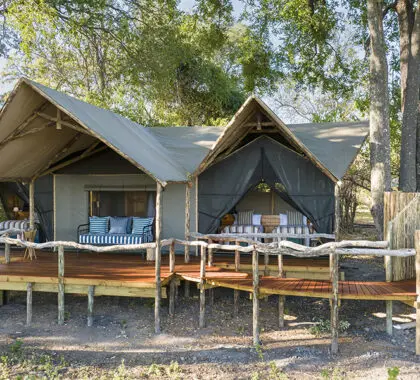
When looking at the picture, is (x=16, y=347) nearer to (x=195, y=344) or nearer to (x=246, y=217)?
(x=195, y=344)

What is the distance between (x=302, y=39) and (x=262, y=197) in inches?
224

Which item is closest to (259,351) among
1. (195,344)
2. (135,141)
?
(195,344)

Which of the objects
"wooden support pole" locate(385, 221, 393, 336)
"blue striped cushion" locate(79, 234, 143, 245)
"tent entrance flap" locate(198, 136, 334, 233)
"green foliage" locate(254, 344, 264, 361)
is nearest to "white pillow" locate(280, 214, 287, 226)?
"tent entrance flap" locate(198, 136, 334, 233)

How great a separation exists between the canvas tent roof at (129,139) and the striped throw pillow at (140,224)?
142 centimetres

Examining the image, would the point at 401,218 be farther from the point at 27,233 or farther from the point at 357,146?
the point at 27,233

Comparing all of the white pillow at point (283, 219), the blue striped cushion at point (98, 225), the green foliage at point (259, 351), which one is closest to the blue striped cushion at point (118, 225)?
the blue striped cushion at point (98, 225)

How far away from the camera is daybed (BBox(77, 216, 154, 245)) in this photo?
8.53m

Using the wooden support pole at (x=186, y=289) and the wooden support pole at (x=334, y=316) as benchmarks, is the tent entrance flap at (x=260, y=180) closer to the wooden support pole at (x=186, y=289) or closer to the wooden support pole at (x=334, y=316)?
the wooden support pole at (x=186, y=289)

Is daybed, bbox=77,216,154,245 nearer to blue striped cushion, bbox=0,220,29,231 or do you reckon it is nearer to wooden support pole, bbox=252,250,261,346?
blue striped cushion, bbox=0,220,29,231

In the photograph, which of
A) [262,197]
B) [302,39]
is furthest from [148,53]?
[262,197]

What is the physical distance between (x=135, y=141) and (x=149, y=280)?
2.74 metres

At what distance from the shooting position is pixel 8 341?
5.78 meters

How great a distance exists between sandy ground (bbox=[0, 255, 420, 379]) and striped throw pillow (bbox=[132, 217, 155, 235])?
166 cm

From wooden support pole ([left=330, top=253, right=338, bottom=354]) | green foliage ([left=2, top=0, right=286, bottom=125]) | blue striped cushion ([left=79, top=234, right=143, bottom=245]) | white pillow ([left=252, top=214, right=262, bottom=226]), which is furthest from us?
green foliage ([left=2, top=0, right=286, bottom=125])
